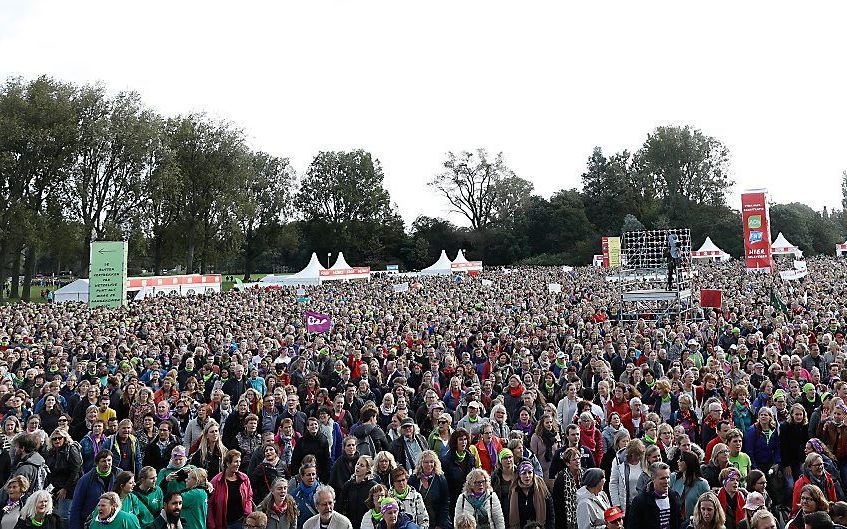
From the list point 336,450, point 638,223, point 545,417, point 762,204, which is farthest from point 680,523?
point 638,223

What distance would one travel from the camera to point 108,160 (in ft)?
122

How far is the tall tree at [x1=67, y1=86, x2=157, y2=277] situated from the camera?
117ft

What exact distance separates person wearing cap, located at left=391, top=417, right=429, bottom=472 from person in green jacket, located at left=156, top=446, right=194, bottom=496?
1715mm

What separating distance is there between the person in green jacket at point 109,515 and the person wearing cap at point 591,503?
279 cm

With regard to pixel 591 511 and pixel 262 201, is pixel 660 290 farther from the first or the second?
pixel 262 201

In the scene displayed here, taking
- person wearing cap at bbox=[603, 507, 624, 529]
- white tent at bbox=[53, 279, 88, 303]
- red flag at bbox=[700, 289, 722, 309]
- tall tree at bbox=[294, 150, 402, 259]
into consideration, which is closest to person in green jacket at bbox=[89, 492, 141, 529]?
person wearing cap at bbox=[603, 507, 624, 529]

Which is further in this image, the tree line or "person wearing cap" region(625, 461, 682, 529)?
the tree line

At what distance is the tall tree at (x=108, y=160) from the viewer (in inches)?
1400

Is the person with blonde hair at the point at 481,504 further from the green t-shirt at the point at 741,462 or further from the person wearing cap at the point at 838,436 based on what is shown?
the person wearing cap at the point at 838,436

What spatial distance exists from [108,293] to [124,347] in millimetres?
8430

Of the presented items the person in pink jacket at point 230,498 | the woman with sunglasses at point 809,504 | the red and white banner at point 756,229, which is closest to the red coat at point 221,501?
the person in pink jacket at point 230,498

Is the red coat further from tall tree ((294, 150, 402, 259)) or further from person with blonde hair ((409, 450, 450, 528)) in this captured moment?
tall tree ((294, 150, 402, 259))

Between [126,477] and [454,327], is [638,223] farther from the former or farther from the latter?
[126,477]

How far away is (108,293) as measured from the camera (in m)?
20.0
